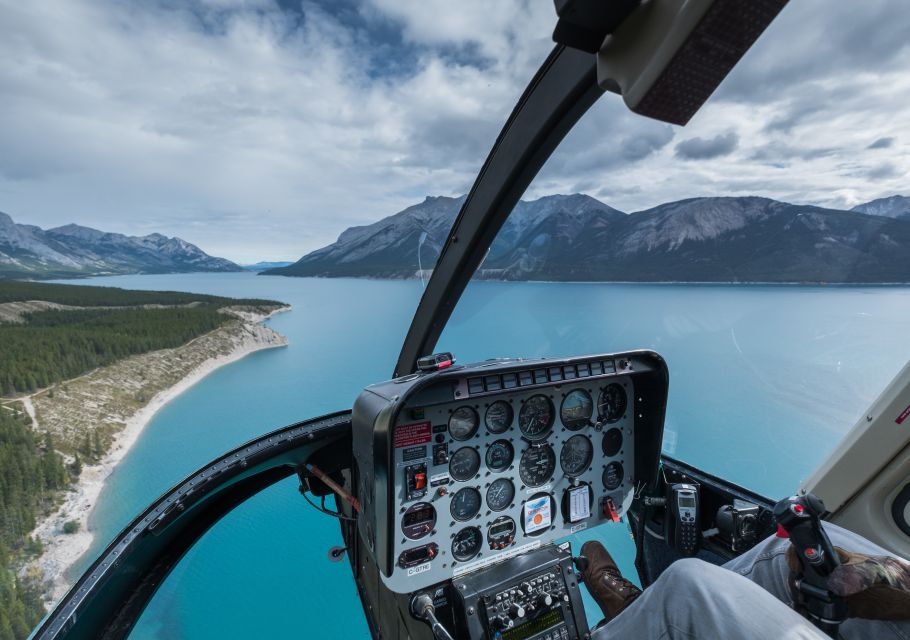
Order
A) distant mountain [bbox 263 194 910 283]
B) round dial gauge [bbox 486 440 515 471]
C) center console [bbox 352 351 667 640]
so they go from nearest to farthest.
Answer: distant mountain [bbox 263 194 910 283] < center console [bbox 352 351 667 640] < round dial gauge [bbox 486 440 515 471]

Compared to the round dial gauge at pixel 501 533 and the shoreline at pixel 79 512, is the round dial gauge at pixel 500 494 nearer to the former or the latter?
the round dial gauge at pixel 501 533

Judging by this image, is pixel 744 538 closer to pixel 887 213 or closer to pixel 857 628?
pixel 857 628

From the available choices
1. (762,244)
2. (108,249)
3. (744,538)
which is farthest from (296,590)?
(108,249)

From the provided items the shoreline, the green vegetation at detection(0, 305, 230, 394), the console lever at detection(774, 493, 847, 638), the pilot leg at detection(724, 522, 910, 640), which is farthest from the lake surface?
the console lever at detection(774, 493, 847, 638)

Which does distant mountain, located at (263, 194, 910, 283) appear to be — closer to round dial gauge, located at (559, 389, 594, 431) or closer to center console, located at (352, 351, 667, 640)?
center console, located at (352, 351, 667, 640)

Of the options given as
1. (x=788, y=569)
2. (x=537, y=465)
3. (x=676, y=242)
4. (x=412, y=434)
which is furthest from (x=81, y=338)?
(x=788, y=569)

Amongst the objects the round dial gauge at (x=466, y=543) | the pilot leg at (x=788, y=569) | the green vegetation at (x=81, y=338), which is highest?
the green vegetation at (x=81, y=338)

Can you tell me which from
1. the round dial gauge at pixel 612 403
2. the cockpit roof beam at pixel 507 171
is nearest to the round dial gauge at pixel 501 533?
the round dial gauge at pixel 612 403
